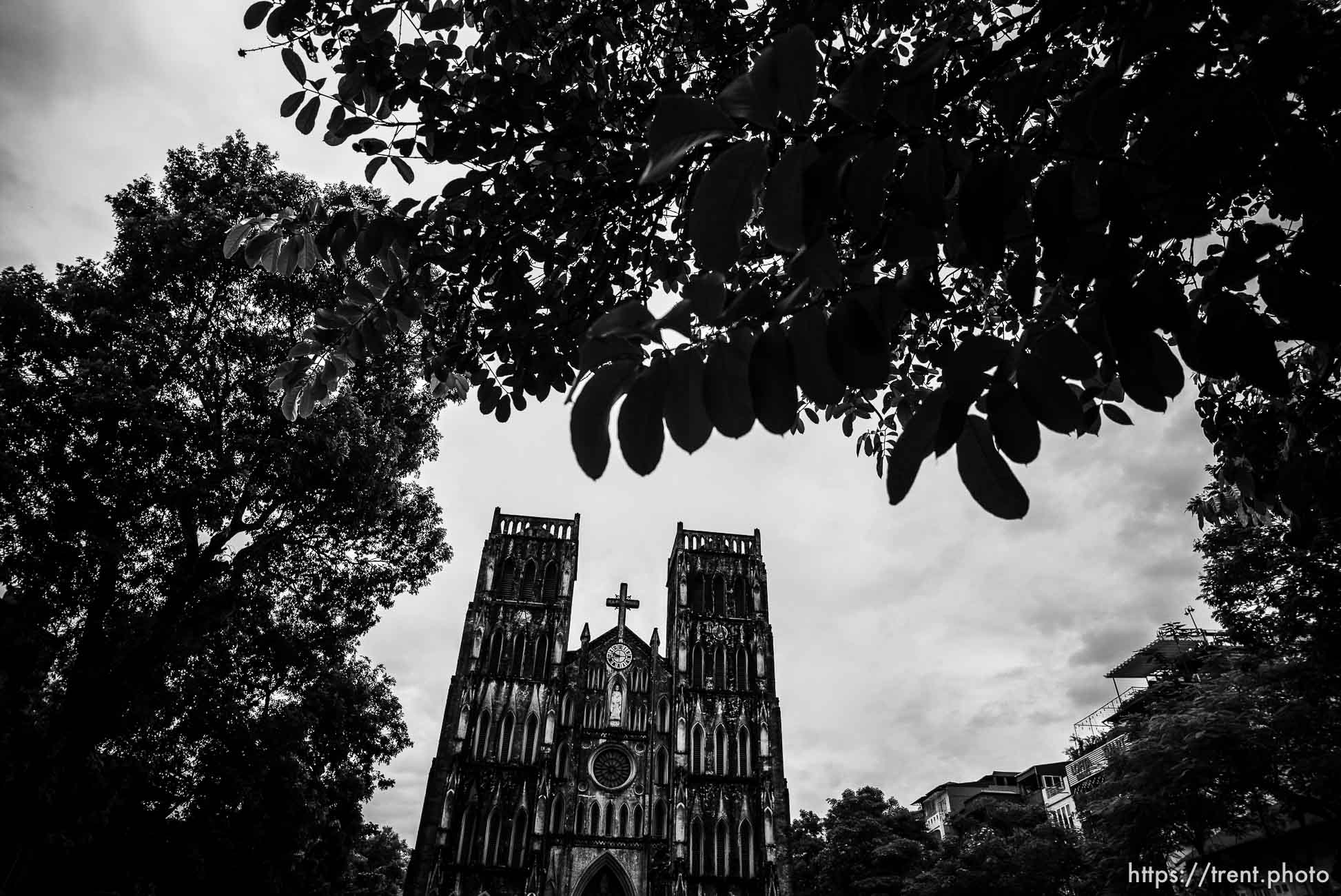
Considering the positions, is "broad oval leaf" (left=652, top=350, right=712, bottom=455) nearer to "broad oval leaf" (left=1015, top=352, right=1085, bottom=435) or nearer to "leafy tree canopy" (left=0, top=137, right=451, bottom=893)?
"broad oval leaf" (left=1015, top=352, right=1085, bottom=435)

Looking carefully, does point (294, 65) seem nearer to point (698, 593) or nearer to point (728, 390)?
point (728, 390)

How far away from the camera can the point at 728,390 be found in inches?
46.0

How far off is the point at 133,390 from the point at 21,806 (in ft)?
18.5

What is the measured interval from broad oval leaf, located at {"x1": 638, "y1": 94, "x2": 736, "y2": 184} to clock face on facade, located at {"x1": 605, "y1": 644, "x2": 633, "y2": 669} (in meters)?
34.9

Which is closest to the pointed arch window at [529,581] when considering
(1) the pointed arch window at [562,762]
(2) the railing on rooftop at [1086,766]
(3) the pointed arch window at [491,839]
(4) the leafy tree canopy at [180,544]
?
(1) the pointed arch window at [562,762]

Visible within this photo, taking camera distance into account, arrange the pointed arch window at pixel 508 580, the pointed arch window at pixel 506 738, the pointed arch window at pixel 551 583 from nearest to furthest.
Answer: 1. the pointed arch window at pixel 506 738
2. the pointed arch window at pixel 508 580
3. the pointed arch window at pixel 551 583

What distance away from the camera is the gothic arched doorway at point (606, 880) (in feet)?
92.5

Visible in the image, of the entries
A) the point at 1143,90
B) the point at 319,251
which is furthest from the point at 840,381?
the point at 319,251

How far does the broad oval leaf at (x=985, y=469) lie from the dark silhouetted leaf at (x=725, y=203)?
522mm

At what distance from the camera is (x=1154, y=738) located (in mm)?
15859

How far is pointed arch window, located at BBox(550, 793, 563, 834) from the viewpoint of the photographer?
28.9 metres

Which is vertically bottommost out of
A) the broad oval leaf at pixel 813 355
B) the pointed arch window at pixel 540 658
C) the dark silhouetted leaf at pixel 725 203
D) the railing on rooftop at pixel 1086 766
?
the broad oval leaf at pixel 813 355

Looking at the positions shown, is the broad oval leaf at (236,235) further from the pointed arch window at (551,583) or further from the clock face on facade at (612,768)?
the pointed arch window at (551,583)

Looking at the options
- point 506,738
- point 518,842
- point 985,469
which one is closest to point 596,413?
point 985,469
